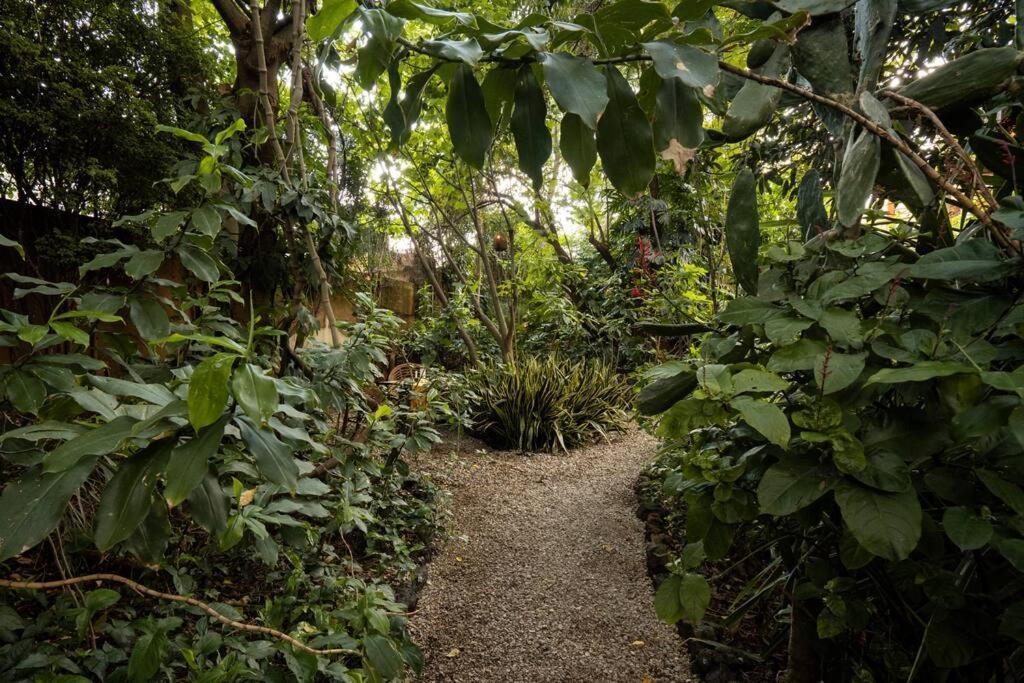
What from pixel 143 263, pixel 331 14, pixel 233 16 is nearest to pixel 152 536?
pixel 143 263

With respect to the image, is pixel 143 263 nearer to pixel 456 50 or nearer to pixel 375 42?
pixel 375 42

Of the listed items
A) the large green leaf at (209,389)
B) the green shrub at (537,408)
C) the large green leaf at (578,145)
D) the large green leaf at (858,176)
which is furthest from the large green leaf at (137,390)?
the green shrub at (537,408)

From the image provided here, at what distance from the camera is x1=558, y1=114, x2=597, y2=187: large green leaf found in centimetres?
65

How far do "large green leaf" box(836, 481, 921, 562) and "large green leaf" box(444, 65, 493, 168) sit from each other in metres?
0.70

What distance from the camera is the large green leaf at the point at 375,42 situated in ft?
1.83

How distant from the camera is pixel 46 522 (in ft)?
1.97

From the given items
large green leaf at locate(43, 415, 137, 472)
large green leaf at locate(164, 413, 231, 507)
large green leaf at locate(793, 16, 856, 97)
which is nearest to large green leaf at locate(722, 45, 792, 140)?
large green leaf at locate(793, 16, 856, 97)

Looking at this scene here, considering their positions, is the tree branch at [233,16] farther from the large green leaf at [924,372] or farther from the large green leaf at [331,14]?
the large green leaf at [924,372]

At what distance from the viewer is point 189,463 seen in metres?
0.61

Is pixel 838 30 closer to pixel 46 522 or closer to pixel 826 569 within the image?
pixel 826 569

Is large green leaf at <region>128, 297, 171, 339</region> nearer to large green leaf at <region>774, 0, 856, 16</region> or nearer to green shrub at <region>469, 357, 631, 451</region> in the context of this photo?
large green leaf at <region>774, 0, 856, 16</region>

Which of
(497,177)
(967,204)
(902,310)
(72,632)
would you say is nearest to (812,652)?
(902,310)

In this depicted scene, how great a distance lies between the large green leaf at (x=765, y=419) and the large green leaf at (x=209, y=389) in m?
0.67

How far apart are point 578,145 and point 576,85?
0.39 ft
